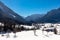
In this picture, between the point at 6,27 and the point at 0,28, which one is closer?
the point at 0,28

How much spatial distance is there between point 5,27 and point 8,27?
374cm

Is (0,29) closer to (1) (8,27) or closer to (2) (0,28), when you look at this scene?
(2) (0,28)

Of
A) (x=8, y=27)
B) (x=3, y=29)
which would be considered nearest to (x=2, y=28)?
(x=3, y=29)

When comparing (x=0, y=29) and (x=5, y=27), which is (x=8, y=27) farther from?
(x=0, y=29)

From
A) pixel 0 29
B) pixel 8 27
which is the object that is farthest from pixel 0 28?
pixel 8 27

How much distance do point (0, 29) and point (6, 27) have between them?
7870mm

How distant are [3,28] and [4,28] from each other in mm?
979

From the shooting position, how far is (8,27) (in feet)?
334

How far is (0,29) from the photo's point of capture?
92.2 m

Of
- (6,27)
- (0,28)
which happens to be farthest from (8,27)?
(0,28)

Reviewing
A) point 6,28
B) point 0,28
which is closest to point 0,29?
point 0,28

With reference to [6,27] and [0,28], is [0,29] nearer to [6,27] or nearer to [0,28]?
[0,28]

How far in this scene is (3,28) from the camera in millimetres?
96188

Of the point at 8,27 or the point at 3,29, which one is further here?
the point at 8,27
